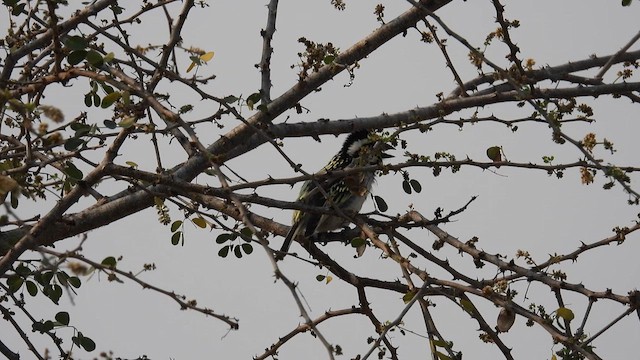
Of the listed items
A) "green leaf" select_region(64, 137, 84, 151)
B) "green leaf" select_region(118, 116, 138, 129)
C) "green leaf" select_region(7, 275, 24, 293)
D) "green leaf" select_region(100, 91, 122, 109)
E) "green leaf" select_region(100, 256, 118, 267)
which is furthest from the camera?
"green leaf" select_region(7, 275, 24, 293)

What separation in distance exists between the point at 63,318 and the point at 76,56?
5.28 ft

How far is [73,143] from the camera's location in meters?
4.49

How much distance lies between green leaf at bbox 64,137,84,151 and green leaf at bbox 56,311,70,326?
1.20 m

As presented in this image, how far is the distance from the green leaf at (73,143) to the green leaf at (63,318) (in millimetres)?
1202

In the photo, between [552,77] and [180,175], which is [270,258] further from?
[552,77]

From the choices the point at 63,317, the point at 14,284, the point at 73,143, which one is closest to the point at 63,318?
the point at 63,317

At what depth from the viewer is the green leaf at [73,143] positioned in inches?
177

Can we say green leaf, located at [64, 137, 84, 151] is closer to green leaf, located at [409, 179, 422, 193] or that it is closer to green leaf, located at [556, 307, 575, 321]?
green leaf, located at [409, 179, 422, 193]

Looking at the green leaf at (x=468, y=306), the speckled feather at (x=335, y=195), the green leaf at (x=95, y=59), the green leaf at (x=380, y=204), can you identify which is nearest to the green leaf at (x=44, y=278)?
the green leaf at (x=95, y=59)

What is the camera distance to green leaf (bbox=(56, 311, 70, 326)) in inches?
211

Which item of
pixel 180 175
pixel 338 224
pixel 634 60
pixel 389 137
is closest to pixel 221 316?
pixel 389 137

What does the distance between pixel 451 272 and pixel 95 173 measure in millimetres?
1692

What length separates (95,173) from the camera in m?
4.62

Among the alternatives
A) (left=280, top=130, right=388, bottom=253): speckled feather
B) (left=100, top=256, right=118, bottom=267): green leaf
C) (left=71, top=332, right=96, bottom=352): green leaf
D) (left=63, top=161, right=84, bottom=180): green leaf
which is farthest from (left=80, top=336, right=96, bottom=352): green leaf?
(left=100, top=256, right=118, bottom=267): green leaf
